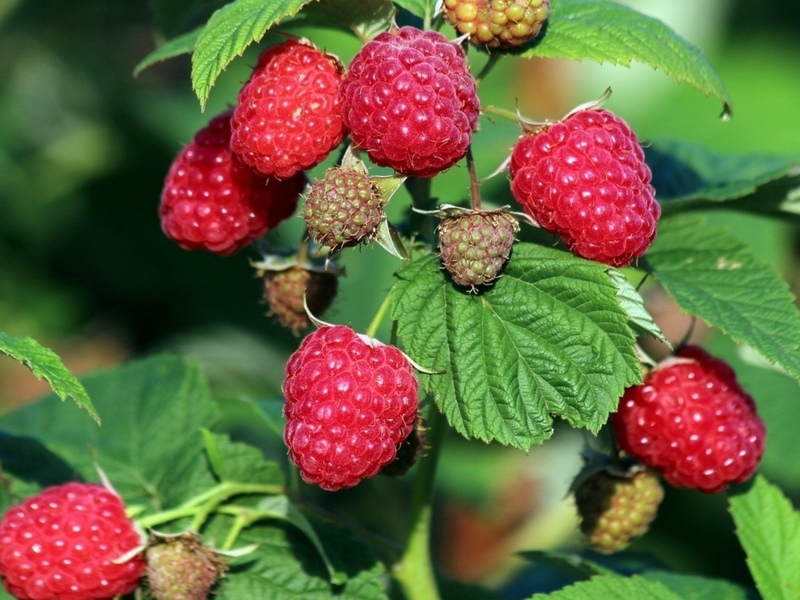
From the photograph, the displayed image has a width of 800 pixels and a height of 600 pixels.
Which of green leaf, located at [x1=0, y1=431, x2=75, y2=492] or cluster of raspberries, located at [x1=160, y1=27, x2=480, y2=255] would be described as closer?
cluster of raspberries, located at [x1=160, y1=27, x2=480, y2=255]

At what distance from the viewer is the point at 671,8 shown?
5809mm

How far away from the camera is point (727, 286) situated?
198 centimetres

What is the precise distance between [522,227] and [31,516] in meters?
0.94

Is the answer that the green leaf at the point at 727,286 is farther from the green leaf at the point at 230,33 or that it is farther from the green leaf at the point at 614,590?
the green leaf at the point at 230,33

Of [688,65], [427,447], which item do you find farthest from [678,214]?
[427,447]

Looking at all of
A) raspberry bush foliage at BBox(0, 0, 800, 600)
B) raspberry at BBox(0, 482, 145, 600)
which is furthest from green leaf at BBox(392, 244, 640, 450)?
raspberry at BBox(0, 482, 145, 600)

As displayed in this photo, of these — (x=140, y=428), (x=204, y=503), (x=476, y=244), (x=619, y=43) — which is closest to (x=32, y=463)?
(x=140, y=428)

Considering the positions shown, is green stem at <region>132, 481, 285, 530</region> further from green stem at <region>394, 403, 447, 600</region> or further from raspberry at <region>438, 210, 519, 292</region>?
raspberry at <region>438, 210, 519, 292</region>

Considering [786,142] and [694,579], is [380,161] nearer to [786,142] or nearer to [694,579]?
[694,579]

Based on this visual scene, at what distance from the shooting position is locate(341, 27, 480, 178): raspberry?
5.20ft

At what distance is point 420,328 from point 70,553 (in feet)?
2.26

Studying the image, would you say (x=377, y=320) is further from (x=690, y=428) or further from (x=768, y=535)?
(x=768, y=535)

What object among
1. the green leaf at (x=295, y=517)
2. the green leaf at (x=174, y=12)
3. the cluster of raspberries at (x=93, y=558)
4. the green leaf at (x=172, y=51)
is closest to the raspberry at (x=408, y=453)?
the green leaf at (x=295, y=517)

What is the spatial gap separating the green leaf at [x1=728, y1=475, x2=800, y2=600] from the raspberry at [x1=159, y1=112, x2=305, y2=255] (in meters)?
0.98
